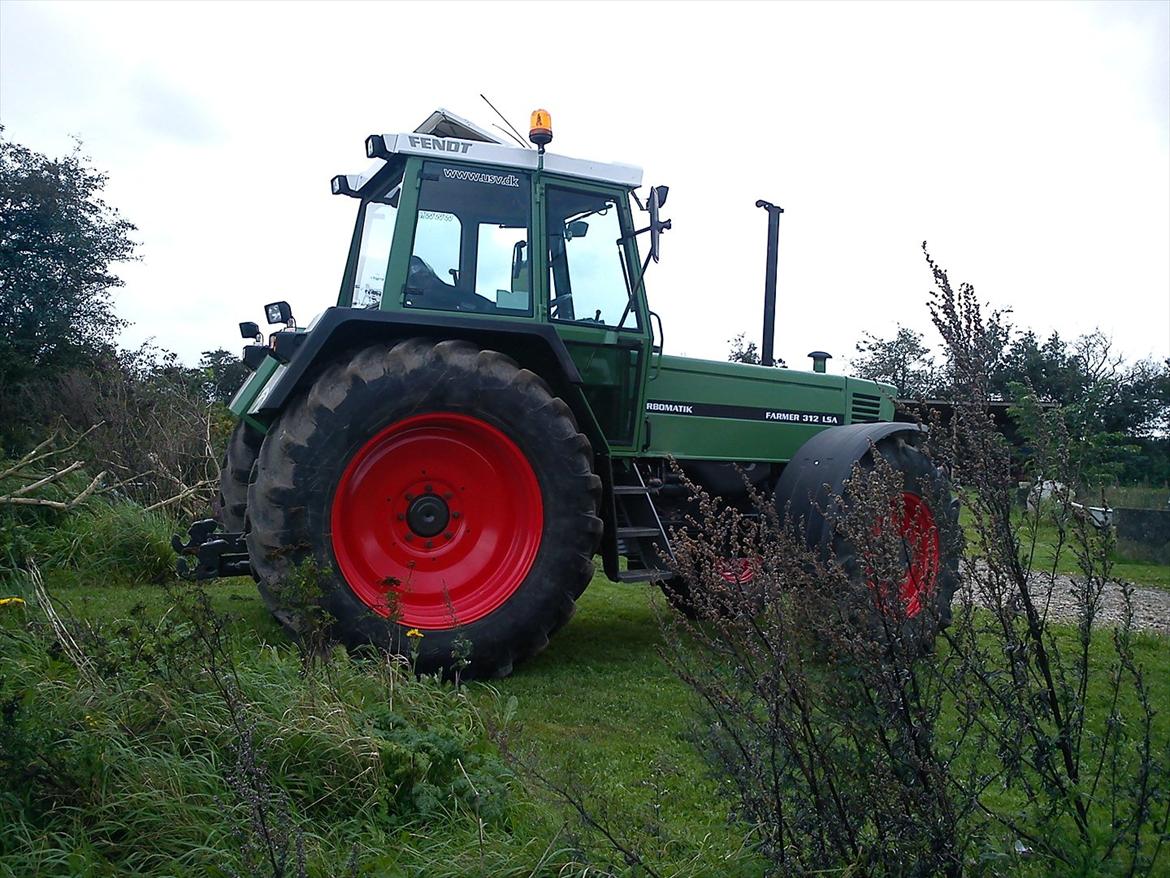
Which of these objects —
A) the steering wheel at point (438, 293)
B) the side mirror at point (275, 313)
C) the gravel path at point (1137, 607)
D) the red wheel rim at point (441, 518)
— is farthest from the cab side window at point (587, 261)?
the gravel path at point (1137, 607)

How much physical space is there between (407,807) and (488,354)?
260cm

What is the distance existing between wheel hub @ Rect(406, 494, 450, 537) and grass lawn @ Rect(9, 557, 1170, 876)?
35.6 inches

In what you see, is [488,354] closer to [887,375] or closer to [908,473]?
[908,473]

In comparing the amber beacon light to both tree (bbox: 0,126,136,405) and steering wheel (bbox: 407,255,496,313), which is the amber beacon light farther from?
tree (bbox: 0,126,136,405)

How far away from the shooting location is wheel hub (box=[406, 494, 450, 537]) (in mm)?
5195

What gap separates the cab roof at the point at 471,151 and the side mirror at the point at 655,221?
411 mm

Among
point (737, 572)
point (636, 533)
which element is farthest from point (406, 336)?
point (737, 572)

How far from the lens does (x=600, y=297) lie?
19.2ft

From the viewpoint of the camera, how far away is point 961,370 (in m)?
2.69

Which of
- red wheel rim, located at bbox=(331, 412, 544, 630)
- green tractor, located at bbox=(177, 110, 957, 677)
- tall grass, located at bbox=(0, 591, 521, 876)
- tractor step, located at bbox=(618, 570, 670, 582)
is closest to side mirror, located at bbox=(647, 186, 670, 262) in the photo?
green tractor, located at bbox=(177, 110, 957, 677)

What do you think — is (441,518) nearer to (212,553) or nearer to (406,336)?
(406,336)

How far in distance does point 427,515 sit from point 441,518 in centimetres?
8

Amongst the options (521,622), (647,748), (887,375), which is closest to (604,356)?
(521,622)

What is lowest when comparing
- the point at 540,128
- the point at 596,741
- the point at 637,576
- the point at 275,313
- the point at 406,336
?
the point at 596,741
